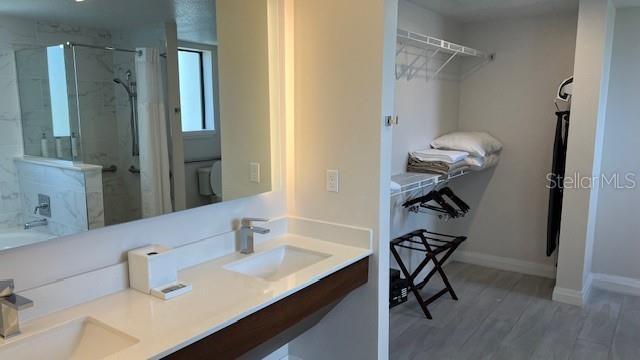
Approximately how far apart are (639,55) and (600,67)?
65cm

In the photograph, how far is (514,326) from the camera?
326 centimetres

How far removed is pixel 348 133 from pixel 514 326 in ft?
6.70

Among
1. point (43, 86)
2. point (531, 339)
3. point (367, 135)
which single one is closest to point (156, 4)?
point (43, 86)

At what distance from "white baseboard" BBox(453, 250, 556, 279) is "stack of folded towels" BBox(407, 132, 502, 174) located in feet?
3.07

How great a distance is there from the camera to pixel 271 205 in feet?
7.97

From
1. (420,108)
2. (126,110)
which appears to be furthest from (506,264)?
(126,110)

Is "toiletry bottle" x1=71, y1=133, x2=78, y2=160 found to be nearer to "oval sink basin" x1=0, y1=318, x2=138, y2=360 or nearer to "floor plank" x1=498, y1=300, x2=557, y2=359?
"oval sink basin" x1=0, y1=318, x2=138, y2=360

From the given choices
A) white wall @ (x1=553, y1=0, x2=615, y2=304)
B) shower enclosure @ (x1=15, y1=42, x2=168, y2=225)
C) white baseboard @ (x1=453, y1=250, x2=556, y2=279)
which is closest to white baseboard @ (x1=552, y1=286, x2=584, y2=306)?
white wall @ (x1=553, y1=0, x2=615, y2=304)

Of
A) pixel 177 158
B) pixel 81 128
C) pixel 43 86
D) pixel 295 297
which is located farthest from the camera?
pixel 177 158

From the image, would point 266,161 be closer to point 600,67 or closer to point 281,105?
point 281,105

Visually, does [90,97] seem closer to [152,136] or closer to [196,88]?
[152,136]

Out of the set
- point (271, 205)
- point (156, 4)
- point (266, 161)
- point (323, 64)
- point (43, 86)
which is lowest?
point (271, 205)

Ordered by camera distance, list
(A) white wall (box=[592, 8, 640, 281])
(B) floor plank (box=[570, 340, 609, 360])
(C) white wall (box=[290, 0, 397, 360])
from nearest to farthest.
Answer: (C) white wall (box=[290, 0, 397, 360])
(B) floor plank (box=[570, 340, 609, 360])
(A) white wall (box=[592, 8, 640, 281])

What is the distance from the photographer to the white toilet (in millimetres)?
2082
